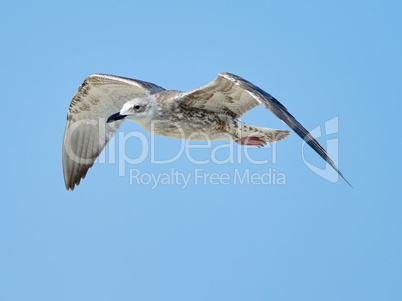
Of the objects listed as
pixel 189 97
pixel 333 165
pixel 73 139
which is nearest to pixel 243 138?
pixel 189 97

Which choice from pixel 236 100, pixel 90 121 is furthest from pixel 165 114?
pixel 90 121

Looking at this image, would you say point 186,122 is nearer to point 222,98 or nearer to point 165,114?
point 165,114

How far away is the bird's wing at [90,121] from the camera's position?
432 inches

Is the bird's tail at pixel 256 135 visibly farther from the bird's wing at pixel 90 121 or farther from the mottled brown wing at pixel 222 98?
the bird's wing at pixel 90 121

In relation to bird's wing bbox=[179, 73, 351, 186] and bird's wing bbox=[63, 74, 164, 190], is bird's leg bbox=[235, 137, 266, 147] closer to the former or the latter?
bird's wing bbox=[179, 73, 351, 186]

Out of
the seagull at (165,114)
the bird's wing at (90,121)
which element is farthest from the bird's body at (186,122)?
the bird's wing at (90,121)

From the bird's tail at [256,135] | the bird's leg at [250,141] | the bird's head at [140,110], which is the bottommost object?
the bird's leg at [250,141]

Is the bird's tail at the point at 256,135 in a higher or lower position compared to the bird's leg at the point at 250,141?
higher

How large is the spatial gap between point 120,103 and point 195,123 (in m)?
2.63

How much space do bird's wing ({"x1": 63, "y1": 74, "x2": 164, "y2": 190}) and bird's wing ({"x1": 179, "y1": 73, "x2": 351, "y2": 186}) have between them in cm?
181

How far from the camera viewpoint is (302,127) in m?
7.48

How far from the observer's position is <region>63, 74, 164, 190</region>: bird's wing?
1098 cm

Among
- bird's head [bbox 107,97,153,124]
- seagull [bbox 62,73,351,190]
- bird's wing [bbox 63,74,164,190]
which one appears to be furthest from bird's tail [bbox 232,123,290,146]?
bird's wing [bbox 63,74,164,190]

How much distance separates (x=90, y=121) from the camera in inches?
454
